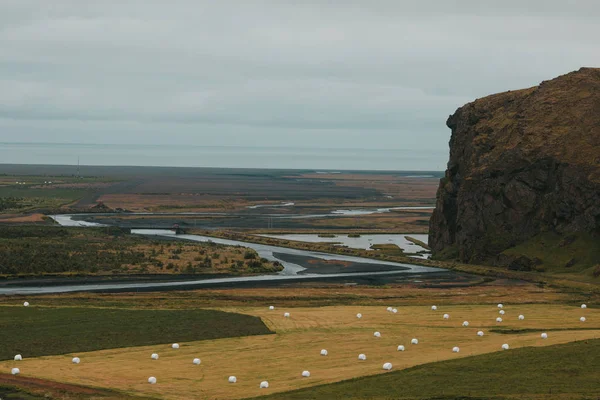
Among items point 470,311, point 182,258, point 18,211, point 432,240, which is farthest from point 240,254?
point 18,211

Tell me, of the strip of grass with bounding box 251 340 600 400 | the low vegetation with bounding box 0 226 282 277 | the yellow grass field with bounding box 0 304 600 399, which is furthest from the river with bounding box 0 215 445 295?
the strip of grass with bounding box 251 340 600 400

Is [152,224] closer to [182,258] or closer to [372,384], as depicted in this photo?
[182,258]

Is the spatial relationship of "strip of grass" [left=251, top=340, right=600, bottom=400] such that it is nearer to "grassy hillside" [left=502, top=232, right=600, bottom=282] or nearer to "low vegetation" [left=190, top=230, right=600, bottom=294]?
"low vegetation" [left=190, top=230, right=600, bottom=294]

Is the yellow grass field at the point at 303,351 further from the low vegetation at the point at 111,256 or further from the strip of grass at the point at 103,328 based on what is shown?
the low vegetation at the point at 111,256

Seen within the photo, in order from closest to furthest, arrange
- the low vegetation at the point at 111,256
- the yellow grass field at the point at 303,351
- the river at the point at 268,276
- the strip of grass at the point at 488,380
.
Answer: the strip of grass at the point at 488,380
the yellow grass field at the point at 303,351
the river at the point at 268,276
the low vegetation at the point at 111,256

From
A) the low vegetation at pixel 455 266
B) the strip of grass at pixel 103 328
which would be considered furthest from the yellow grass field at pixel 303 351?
the low vegetation at pixel 455 266

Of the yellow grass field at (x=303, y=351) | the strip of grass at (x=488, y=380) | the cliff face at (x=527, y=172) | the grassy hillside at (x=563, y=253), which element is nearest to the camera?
the strip of grass at (x=488, y=380)

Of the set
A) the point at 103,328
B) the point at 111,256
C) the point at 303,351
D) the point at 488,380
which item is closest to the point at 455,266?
the point at 111,256
